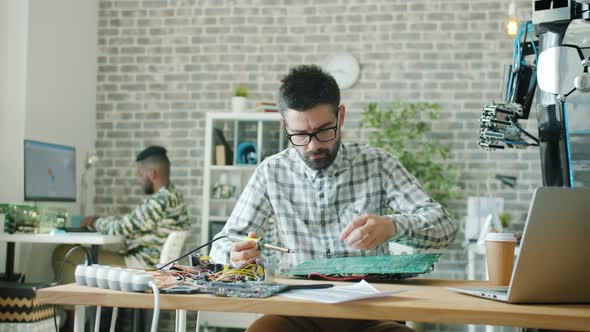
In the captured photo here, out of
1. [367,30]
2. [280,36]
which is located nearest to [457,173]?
[367,30]

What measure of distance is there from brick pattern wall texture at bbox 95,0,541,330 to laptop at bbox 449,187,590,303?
12.6ft

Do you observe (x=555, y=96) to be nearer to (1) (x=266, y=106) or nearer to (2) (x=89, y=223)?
(1) (x=266, y=106)

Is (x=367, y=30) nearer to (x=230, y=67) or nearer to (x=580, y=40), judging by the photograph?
(x=230, y=67)

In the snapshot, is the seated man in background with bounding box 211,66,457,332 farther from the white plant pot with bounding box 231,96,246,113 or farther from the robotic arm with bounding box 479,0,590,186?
the white plant pot with bounding box 231,96,246,113

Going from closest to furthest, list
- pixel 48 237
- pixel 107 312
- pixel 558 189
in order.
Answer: pixel 558 189 → pixel 48 237 → pixel 107 312

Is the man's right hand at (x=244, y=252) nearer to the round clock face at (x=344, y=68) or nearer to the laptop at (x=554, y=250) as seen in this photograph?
the laptop at (x=554, y=250)

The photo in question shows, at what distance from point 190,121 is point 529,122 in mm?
2692

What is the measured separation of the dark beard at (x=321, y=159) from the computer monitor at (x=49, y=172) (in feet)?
8.30

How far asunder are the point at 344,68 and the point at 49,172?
2357 millimetres

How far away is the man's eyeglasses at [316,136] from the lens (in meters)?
2.13

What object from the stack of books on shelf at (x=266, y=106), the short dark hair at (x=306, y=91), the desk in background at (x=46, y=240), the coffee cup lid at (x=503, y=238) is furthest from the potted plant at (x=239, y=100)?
the coffee cup lid at (x=503, y=238)

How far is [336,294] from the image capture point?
1.32m

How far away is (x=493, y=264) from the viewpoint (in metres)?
1.69

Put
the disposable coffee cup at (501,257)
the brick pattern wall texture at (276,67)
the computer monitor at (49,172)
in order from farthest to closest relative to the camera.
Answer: the brick pattern wall texture at (276,67), the computer monitor at (49,172), the disposable coffee cup at (501,257)
